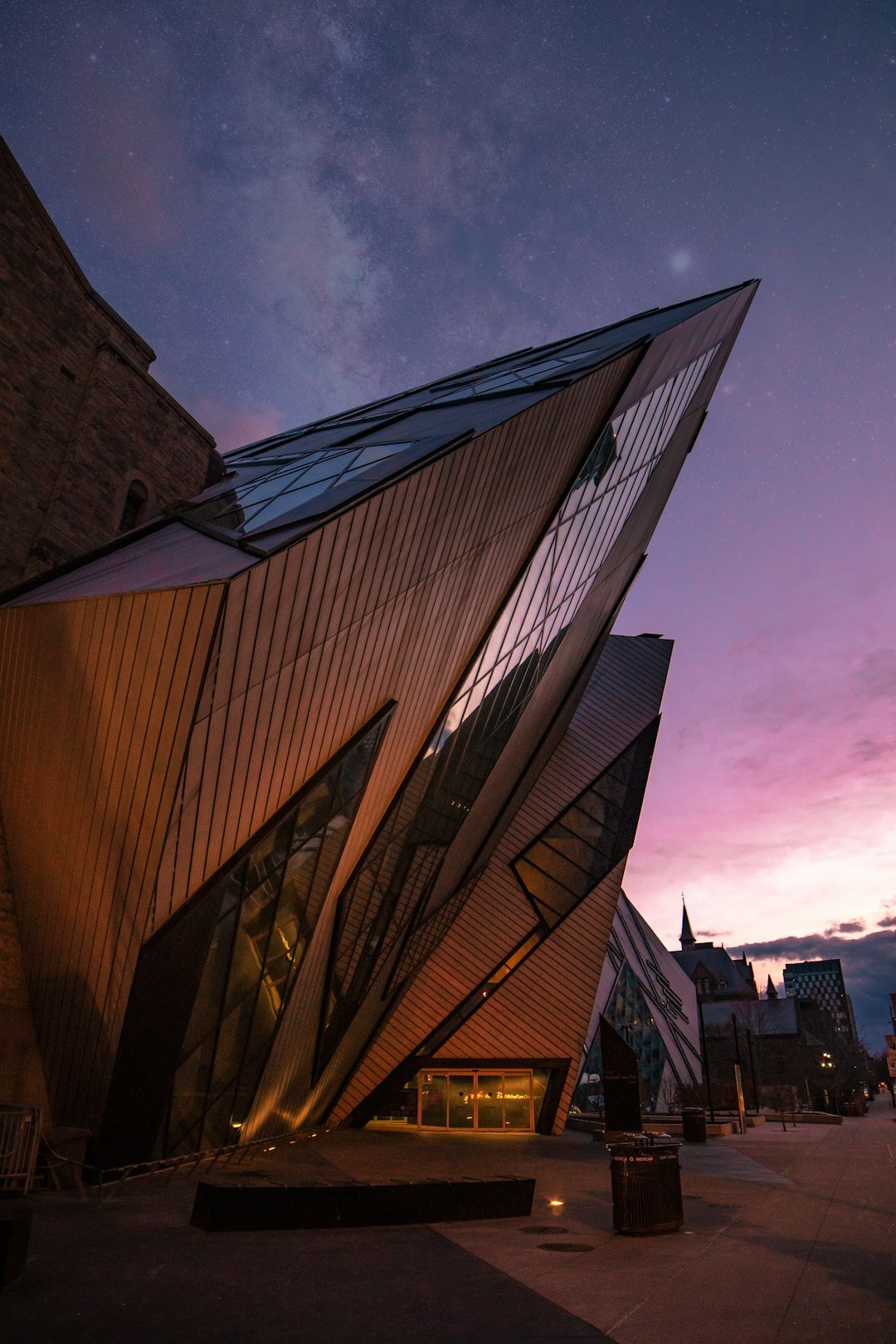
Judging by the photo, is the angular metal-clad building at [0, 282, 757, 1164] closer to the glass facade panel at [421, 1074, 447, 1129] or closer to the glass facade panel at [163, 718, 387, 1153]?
the glass facade panel at [163, 718, 387, 1153]

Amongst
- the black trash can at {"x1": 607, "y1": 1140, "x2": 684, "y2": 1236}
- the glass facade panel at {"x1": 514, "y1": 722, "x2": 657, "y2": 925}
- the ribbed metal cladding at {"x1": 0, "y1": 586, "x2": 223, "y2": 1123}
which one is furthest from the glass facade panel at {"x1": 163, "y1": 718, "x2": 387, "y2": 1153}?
the glass facade panel at {"x1": 514, "y1": 722, "x2": 657, "y2": 925}

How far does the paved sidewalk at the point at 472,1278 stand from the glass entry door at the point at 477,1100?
579 inches

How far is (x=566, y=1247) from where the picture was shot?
750 centimetres

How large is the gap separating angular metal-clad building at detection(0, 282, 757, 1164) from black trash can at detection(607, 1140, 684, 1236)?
17.5 feet

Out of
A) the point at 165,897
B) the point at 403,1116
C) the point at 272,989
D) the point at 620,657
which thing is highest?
the point at 620,657

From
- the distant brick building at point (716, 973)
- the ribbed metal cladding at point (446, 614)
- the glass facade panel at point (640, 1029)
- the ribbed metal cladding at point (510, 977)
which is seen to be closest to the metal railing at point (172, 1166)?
the ribbed metal cladding at point (446, 614)

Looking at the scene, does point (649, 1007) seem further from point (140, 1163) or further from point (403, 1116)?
point (140, 1163)

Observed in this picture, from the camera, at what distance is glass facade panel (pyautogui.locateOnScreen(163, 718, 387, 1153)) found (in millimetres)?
10758

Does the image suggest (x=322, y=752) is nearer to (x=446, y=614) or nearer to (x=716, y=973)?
(x=446, y=614)

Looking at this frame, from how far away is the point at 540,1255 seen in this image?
711cm

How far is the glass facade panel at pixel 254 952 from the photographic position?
10758 mm

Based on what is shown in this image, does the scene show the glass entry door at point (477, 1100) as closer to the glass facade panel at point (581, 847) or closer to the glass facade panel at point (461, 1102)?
the glass facade panel at point (461, 1102)

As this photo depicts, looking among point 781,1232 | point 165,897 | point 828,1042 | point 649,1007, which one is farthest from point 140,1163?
point 828,1042

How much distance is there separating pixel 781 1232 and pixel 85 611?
9559 mm
